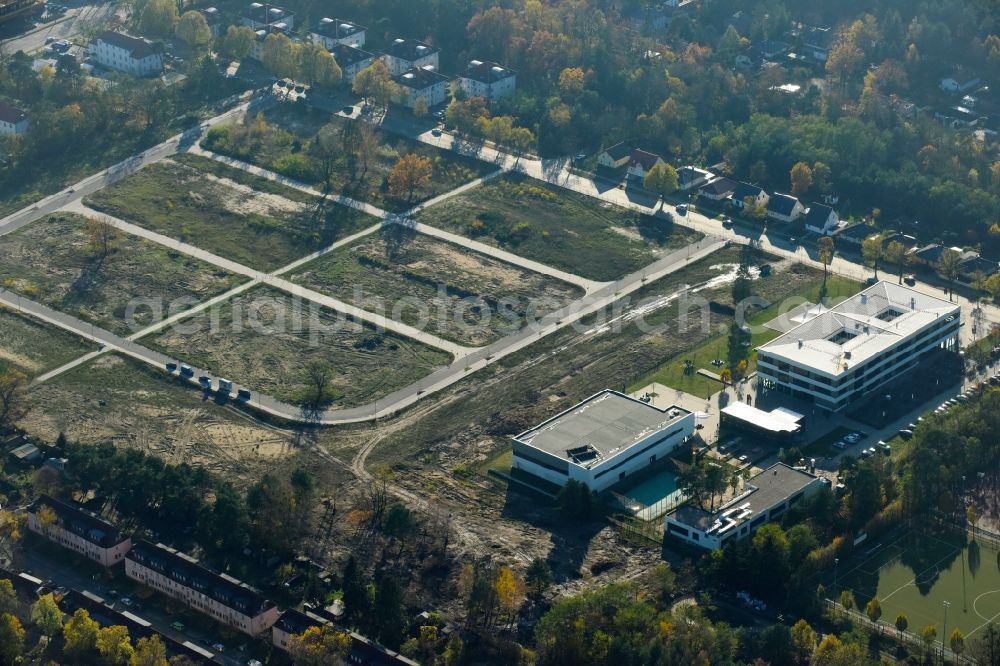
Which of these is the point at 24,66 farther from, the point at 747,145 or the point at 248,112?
the point at 747,145

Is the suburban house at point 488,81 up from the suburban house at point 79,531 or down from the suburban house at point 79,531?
up

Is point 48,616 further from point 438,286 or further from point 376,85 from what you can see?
point 376,85

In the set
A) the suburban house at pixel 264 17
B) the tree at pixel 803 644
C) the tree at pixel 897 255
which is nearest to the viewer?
the tree at pixel 803 644

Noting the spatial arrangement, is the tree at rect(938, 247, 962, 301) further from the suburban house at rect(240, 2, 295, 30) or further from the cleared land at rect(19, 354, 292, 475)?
the suburban house at rect(240, 2, 295, 30)

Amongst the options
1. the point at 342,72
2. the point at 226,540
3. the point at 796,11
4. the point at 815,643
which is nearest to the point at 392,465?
the point at 226,540

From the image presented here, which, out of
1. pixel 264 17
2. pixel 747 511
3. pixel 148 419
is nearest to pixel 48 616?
pixel 148 419

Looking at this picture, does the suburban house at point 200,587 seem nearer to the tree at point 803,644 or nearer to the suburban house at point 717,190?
the tree at point 803,644

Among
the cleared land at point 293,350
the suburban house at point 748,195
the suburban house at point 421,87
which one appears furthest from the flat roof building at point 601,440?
the suburban house at point 421,87

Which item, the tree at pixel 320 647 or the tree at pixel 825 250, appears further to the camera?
the tree at pixel 825 250
